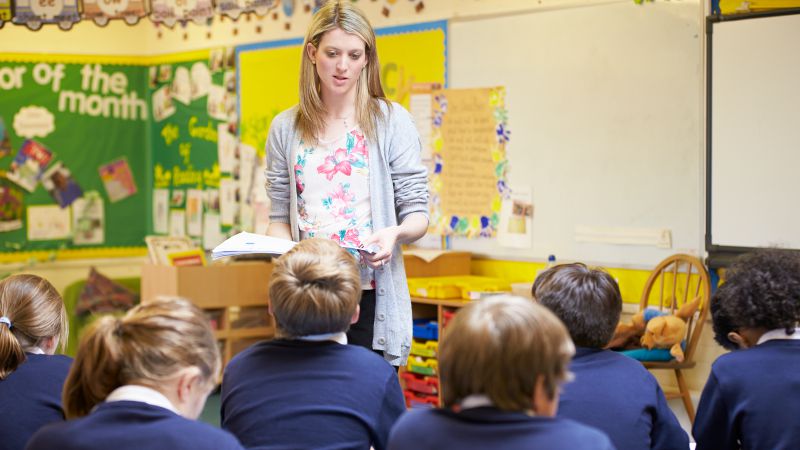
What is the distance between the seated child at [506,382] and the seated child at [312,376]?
1.55 feet

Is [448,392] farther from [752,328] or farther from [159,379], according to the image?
[752,328]

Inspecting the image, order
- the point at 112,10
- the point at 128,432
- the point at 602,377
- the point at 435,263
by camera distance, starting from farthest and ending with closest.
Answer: the point at 435,263 < the point at 112,10 < the point at 602,377 < the point at 128,432

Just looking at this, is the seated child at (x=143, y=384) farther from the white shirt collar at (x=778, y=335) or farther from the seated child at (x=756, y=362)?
the white shirt collar at (x=778, y=335)

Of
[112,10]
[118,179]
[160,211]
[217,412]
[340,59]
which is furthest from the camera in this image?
[160,211]

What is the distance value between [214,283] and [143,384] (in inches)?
163

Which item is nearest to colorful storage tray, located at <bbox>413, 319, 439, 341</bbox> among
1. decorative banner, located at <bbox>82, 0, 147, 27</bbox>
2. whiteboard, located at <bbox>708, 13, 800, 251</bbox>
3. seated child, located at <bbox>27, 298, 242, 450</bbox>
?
whiteboard, located at <bbox>708, 13, 800, 251</bbox>

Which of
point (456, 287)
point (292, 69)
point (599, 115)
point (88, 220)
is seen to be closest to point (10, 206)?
point (88, 220)

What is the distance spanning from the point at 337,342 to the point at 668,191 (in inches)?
111

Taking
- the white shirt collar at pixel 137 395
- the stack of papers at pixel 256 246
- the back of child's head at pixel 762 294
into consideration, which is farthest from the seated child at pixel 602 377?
the white shirt collar at pixel 137 395

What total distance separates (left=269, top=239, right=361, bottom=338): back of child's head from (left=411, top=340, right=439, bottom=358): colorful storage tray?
10.0ft

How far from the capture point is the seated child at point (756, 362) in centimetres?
209

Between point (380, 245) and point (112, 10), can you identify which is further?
point (112, 10)

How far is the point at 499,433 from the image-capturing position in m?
1.41

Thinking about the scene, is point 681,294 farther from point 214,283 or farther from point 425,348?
point 214,283
